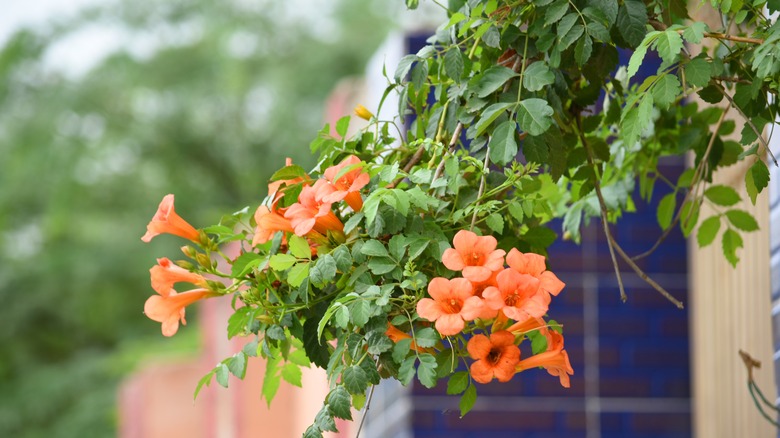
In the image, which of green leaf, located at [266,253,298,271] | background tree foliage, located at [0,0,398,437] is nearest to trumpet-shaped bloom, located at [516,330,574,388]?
green leaf, located at [266,253,298,271]

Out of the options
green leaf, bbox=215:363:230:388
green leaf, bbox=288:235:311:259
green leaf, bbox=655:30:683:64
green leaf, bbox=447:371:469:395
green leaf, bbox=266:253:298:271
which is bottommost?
green leaf, bbox=447:371:469:395

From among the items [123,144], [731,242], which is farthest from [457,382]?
[123,144]

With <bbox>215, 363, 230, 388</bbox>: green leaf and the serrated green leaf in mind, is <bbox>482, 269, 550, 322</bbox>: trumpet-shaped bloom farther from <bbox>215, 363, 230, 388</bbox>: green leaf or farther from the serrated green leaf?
<bbox>215, 363, 230, 388</bbox>: green leaf

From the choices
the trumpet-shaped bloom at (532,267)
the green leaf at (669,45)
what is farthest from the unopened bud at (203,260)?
the green leaf at (669,45)

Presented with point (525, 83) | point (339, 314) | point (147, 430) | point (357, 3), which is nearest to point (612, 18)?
point (525, 83)

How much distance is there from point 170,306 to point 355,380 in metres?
0.35

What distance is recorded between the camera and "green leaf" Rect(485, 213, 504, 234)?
1589 mm

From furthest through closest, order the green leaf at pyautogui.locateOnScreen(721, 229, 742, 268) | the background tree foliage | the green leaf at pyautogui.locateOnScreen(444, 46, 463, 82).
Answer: the background tree foliage → the green leaf at pyautogui.locateOnScreen(721, 229, 742, 268) → the green leaf at pyautogui.locateOnScreen(444, 46, 463, 82)

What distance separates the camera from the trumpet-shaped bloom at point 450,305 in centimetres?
142

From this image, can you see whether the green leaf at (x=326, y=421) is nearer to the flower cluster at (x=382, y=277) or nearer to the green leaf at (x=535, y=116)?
the flower cluster at (x=382, y=277)

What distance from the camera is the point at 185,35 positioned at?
1800cm

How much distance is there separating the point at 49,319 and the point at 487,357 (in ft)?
57.5

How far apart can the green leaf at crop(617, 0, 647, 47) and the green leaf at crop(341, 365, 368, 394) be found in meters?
0.59

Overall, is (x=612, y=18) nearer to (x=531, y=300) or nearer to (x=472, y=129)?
(x=472, y=129)
